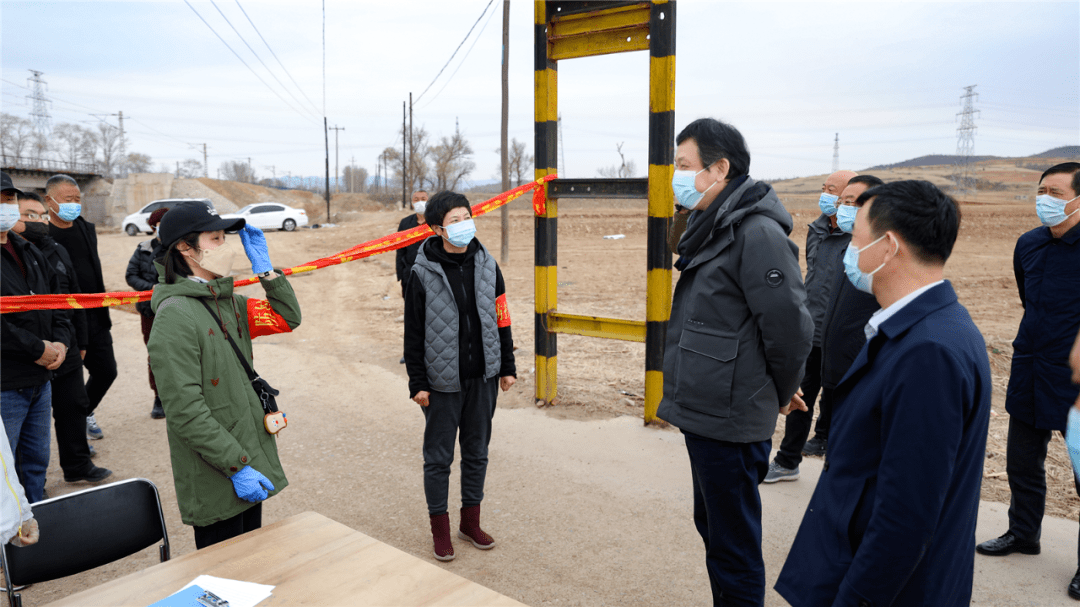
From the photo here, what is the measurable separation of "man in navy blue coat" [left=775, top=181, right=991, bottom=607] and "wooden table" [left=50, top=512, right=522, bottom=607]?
3.21 ft

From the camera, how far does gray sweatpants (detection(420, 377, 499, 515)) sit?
3660 mm

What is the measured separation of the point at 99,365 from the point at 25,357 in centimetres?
162

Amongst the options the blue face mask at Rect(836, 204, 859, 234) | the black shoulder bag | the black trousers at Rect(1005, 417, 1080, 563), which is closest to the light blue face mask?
the black shoulder bag

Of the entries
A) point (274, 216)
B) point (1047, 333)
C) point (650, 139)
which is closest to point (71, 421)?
point (650, 139)

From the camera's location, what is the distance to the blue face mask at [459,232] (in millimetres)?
3562

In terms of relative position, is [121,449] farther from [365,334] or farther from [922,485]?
[922,485]

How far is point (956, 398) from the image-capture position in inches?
58.7

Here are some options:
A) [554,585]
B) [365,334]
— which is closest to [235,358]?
[554,585]

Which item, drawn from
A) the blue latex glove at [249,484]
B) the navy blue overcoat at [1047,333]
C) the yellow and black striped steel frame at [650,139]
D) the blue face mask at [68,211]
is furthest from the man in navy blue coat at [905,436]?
the blue face mask at [68,211]

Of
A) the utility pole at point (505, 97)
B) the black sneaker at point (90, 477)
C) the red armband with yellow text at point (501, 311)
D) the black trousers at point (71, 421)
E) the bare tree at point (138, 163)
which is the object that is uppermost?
the bare tree at point (138, 163)

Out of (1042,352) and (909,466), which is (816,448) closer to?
(1042,352)

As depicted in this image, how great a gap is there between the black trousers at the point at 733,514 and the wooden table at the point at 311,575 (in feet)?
3.51

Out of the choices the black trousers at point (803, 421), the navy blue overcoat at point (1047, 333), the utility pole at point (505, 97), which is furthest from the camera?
the utility pole at point (505, 97)

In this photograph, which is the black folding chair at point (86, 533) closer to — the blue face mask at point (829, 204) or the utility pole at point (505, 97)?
the blue face mask at point (829, 204)
